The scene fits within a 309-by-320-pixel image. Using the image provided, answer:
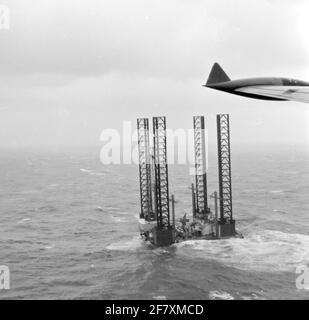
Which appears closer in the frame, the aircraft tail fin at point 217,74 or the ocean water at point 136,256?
the aircraft tail fin at point 217,74

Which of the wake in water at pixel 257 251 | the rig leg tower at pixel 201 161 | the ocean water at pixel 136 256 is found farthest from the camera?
the rig leg tower at pixel 201 161


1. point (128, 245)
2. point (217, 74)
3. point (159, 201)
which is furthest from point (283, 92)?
point (128, 245)

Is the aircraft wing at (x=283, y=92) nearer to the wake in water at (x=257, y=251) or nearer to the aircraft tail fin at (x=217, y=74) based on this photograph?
the aircraft tail fin at (x=217, y=74)

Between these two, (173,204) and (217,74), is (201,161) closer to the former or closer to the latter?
(173,204)

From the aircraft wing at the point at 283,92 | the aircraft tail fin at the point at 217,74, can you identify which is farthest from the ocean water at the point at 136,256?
the aircraft tail fin at the point at 217,74

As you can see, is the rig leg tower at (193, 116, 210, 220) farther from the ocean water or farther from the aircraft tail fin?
the aircraft tail fin

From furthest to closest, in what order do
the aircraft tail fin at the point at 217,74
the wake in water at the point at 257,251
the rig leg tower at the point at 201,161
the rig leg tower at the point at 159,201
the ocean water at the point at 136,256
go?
the rig leg tower at the point at 201,161 < the rig leg tower at the point at 159,201 < the wake in water at the point at 257,251 < the ocean water at the point at 136,256 < the aircraft tail fin at the point at 217,74

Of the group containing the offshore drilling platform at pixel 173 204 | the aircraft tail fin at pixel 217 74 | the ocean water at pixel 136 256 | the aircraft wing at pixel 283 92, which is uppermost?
the aircraft tail fin at pixel 217 74

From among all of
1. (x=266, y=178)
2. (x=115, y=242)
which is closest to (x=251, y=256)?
(x=115, y=242)
